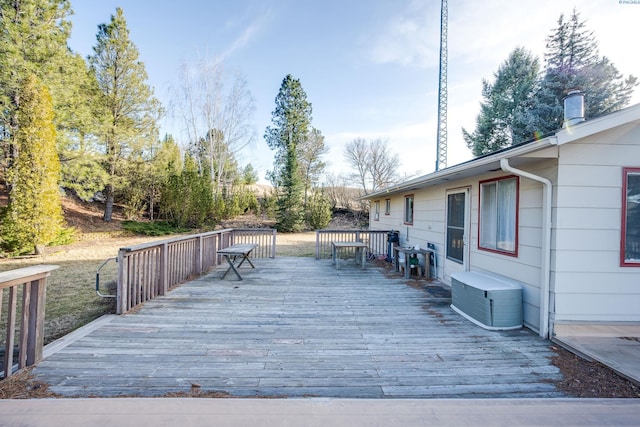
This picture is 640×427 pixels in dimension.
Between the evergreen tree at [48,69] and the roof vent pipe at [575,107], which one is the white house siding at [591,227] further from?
the evergreen tree at [48,69]

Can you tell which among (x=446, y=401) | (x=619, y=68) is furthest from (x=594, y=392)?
(x=619, y=68)

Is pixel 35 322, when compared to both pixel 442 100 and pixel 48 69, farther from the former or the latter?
pixel 442 100

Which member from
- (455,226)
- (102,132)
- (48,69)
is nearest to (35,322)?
(455,226)

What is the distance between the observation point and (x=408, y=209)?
7.49m

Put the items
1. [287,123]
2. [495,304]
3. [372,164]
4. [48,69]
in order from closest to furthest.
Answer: [495,304] → [48,69] → [287,123] → [372,164]

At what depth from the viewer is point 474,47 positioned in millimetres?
9031

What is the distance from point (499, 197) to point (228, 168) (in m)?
16.0

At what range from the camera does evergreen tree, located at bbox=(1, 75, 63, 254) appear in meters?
7.91

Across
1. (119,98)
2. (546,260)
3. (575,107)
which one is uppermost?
(119,98)

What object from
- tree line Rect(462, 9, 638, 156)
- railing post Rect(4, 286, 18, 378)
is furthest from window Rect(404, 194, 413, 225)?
tree line Rect(462, 9, 638, 156)

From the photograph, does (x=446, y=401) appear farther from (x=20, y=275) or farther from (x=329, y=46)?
(x=329, y=46)

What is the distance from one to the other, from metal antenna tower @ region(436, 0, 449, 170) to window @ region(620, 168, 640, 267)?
45.0 ft

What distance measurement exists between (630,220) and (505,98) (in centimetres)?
1657

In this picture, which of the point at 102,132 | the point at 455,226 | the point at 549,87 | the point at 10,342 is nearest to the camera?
the point at 10,342
